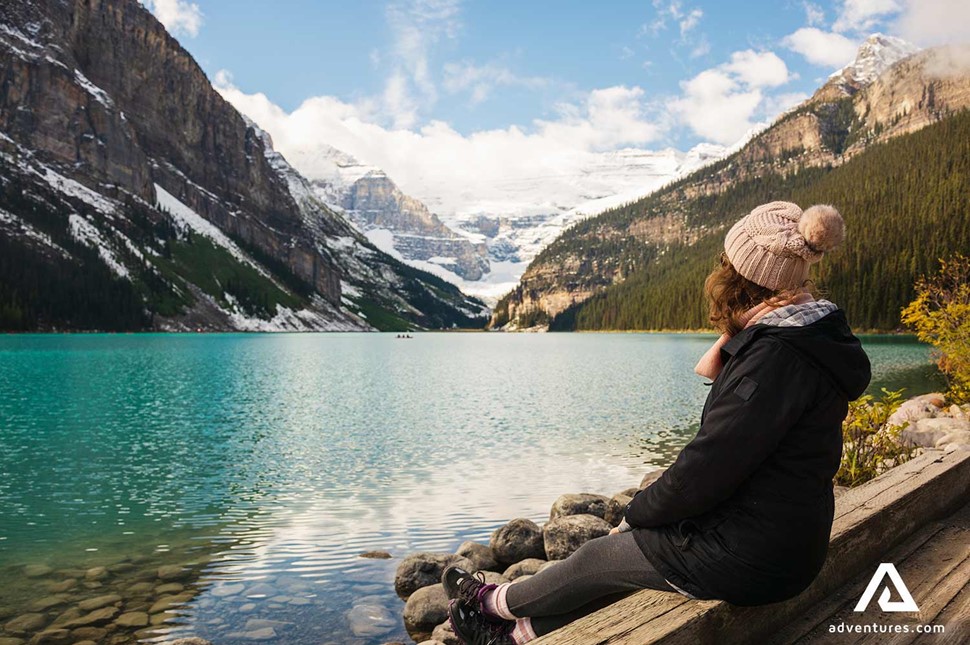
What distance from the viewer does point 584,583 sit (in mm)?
4582

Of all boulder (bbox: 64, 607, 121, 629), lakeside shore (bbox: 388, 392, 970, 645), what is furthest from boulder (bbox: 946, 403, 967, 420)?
boulder (bbox: 64, 607, 121, 629)

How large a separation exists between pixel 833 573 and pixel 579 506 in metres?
8.98

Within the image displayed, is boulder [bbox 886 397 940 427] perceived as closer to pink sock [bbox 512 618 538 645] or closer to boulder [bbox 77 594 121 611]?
pink sock [bbox 512 618 538 645]

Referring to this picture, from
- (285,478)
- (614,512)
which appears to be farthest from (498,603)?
(285,478)

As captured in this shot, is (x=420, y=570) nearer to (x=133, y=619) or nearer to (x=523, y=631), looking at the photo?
(x=133, y=619)

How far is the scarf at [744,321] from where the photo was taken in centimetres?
391

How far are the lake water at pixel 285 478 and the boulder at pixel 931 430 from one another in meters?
7.15

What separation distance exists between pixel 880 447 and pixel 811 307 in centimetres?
975

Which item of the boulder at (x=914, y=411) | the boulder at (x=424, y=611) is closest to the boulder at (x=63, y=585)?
the boulder at (x=424, y=611)

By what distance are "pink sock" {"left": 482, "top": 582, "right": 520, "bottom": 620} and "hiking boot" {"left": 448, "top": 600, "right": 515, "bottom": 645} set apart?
8cm

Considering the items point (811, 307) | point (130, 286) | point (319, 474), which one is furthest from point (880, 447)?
point (130, 286)

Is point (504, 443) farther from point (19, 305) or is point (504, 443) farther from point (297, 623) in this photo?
point (19, 305)

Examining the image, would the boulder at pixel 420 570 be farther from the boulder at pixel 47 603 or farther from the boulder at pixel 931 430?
the boulder at pixel 931 430

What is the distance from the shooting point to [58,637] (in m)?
9.12
